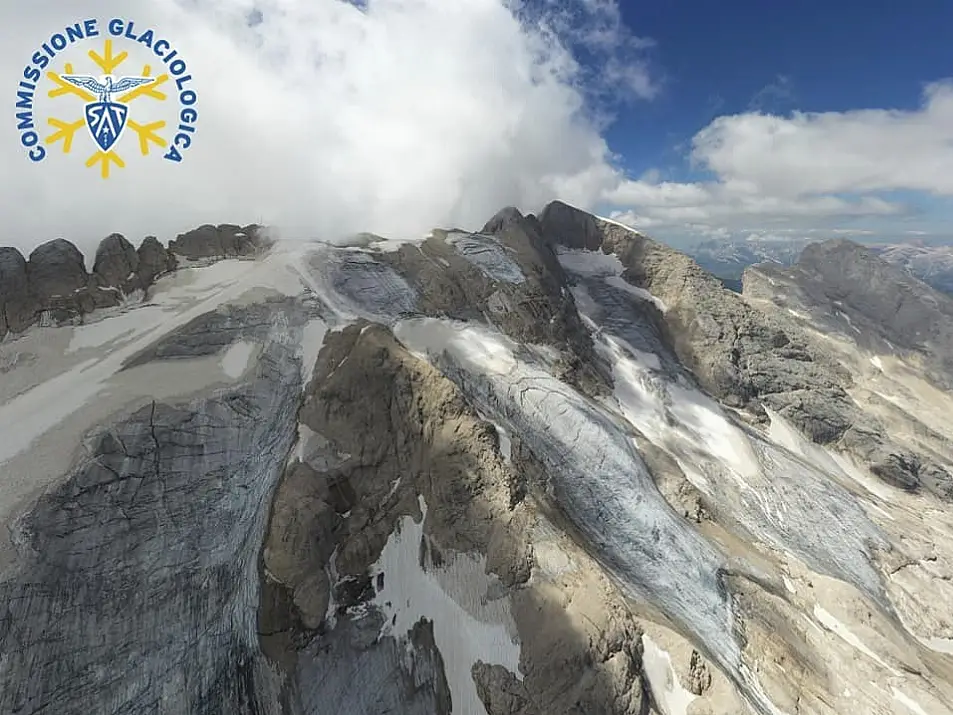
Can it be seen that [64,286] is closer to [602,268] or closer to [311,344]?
[311,344]

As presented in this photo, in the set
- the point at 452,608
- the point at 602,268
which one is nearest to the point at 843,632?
the point at 452,608

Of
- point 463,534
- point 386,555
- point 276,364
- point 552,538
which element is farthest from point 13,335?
point 552,538

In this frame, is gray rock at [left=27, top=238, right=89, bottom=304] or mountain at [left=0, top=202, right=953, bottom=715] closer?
mountain at [left=0, top=202, right=953, bottom=715]

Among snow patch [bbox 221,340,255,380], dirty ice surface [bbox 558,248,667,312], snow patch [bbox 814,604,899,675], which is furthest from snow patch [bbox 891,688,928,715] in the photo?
dirty ice surface [bbox 558,248,667,312]

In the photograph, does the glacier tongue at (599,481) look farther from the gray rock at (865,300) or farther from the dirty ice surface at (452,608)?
the gray rock at (865,300)

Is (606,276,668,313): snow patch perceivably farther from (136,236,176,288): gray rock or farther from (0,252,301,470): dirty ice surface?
(136,236,176,288): gray rock

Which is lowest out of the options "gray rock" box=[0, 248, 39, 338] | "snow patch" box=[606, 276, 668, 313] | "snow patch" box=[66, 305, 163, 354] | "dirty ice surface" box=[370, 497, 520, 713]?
"dirty ice surface" box=[370, 497, 520, 713]

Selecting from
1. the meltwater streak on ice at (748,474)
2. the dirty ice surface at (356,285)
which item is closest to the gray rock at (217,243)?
the dirty ice surface at (356,285)
